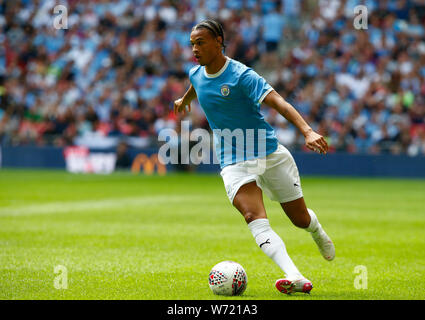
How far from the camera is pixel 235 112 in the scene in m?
6.97

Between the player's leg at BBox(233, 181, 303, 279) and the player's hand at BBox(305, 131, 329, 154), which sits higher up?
the player's hand at BBox(305, 131, 329, 154)

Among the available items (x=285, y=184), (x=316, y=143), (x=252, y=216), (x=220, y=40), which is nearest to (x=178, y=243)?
(x=285, y=184)

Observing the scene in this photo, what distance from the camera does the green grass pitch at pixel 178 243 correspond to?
7066mm

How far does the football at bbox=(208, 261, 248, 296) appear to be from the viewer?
6.70 m

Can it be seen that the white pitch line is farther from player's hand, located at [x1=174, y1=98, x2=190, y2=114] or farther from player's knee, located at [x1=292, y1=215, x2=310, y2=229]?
player's knee, located at [x1=292, y1=215, x2=310, y2=229]

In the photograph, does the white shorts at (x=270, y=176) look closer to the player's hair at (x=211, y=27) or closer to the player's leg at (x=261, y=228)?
the player's leg at (x=261, y=228)

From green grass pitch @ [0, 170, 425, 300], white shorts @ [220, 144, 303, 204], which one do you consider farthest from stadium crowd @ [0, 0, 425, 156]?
white shorts @ [220, 144, 303, 204]

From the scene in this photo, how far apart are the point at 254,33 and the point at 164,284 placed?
2296cm

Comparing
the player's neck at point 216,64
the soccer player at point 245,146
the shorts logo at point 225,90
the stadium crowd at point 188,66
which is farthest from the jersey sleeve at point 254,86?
the stadium crowd at point 188,66

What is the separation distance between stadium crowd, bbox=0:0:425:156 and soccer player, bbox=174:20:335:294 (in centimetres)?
1906

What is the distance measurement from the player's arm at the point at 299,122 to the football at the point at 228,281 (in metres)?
1.38

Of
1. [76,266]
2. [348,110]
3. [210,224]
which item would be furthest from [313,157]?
[76,266]

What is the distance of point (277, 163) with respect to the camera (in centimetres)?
709

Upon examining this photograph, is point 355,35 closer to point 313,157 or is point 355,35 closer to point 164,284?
point 313,157
